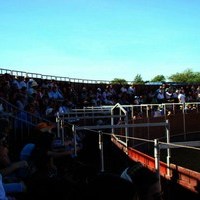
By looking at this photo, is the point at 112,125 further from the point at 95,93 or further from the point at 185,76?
the point at 185,76

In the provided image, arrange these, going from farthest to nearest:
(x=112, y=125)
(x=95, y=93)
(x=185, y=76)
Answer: (x=185, y=76), (x=95, y=93), (x=112, y=125)

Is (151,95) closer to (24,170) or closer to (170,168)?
(170,168)

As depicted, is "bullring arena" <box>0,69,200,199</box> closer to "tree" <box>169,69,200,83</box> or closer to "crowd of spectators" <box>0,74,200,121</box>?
"crowd of spectators" <box>0,74,200,121</box>

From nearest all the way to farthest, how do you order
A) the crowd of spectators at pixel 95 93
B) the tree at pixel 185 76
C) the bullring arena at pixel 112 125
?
the bullring arena at pixel 112 125 → the crowd of spectators at pixel 95 93 → the tree at pixel 185 76

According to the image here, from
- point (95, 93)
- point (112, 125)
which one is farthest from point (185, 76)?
point (112, 125)

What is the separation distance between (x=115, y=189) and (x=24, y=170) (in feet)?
10.6

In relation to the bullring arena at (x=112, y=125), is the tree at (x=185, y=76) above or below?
above

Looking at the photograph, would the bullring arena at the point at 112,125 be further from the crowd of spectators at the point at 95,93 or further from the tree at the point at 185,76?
the tree at the point at 185,76

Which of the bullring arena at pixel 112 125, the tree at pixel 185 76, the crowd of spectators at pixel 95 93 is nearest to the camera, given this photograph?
the bullring arena at pixel 112 125

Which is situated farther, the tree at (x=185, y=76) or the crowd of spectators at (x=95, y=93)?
the tree at (x=185, y=76)

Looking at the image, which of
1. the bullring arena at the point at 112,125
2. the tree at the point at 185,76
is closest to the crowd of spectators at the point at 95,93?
the bullring arena at the point at 112,125

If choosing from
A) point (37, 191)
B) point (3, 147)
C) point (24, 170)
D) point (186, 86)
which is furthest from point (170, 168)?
point (186, 86)

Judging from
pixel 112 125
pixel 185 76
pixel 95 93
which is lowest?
pixel 112 125

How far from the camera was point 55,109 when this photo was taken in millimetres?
14906
